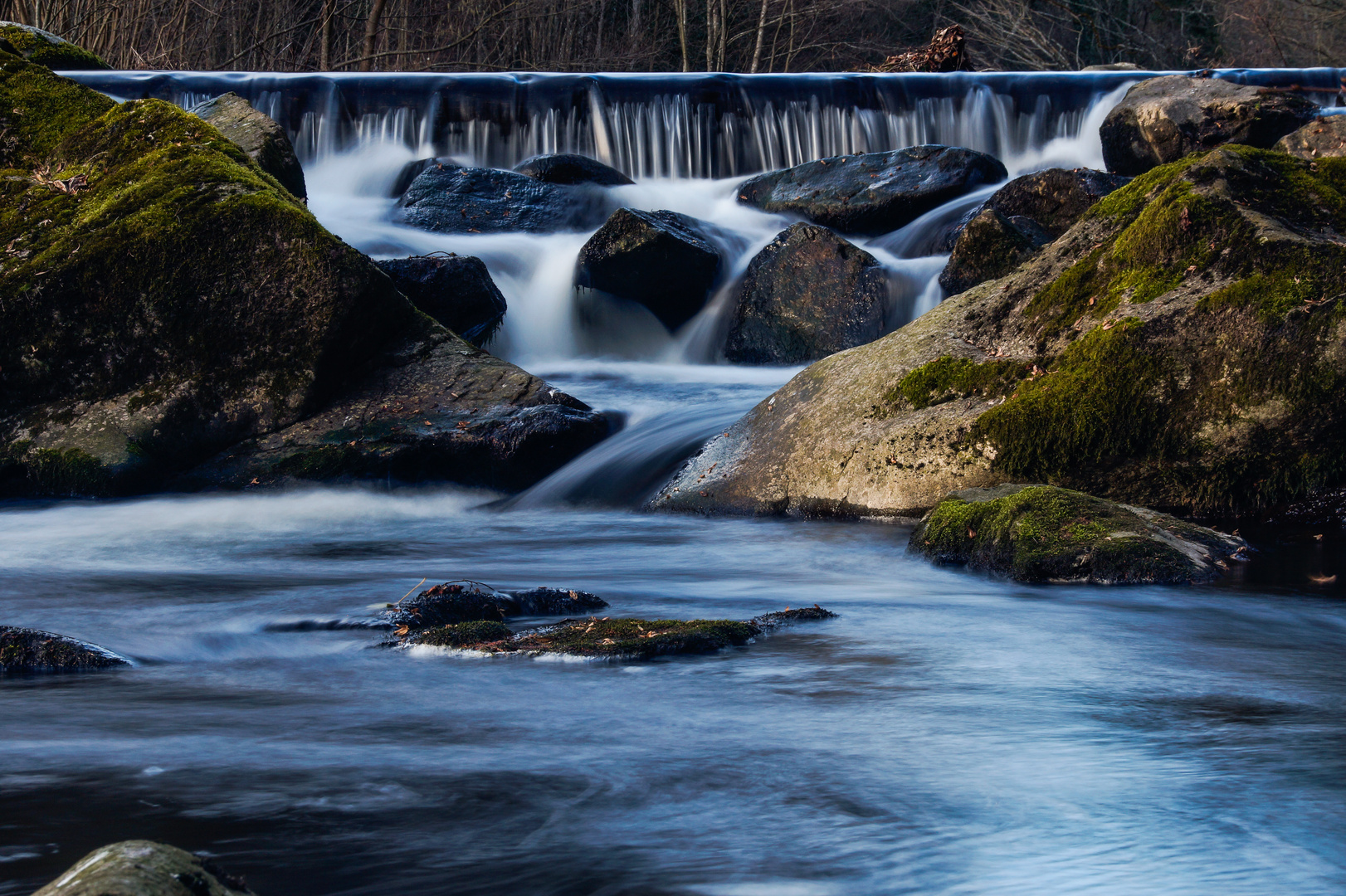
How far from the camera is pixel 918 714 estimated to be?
3.17 m

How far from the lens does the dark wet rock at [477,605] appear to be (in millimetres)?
3994

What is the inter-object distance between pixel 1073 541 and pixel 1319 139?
7.76 m

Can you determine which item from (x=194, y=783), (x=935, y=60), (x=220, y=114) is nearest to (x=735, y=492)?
(x=194, y=783)

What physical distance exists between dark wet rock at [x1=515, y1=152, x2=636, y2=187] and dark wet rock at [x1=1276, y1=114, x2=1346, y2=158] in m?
6.94

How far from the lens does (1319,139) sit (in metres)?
10.6

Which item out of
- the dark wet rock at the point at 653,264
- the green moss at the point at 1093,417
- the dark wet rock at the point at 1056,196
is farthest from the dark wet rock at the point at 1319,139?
the green moss at the point at 1093,417

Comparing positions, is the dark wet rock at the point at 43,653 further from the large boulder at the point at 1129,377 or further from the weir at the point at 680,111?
the weir at the point at 680,111

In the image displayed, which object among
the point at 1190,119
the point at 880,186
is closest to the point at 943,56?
the point at 1190,119

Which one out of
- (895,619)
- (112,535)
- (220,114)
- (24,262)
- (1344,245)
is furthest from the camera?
(220,114)

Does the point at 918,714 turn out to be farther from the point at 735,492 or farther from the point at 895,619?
the point at 735,492

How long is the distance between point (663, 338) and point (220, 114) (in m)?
4.33

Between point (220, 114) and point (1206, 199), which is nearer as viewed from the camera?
point (1206, 199)

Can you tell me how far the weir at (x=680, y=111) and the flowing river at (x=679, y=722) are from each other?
35.0 ft

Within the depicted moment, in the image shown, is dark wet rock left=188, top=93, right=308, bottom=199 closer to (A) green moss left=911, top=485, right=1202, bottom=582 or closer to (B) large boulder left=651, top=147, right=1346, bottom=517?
(B) large boulder left=651, top=147, right=1346, bottom=517
